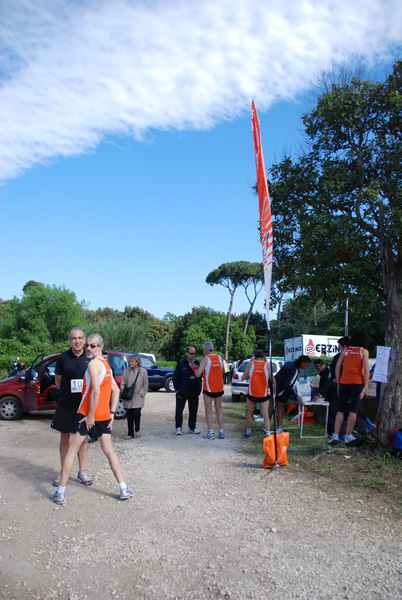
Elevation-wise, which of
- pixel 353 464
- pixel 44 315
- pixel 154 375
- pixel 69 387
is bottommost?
pixel 353 464

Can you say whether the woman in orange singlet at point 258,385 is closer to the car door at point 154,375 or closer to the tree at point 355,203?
the tree at point 355,203

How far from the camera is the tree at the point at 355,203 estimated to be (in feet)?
23.0

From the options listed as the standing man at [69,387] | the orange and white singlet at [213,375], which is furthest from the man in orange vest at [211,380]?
the standing man at [69,387]

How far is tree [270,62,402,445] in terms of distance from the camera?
7.01 meters

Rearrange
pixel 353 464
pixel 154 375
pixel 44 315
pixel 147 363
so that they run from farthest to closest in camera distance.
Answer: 1. pixel 44 315
2. pixel 147 363
3. pixel 154 375
4. pixel 353 464

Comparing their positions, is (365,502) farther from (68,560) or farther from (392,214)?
(392,214)

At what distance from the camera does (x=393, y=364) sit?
6816 millimetres

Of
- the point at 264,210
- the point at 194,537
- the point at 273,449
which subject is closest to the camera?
the point at 194,537

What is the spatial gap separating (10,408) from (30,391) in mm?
748

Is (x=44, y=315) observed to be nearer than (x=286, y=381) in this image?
No

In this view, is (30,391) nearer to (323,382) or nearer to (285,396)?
(285,396)

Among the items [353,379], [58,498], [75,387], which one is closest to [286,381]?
[353,379]

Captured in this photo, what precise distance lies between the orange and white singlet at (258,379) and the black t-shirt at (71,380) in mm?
3897

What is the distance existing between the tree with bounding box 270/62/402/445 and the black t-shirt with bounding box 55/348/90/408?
3.90 m
